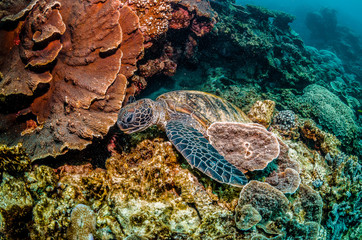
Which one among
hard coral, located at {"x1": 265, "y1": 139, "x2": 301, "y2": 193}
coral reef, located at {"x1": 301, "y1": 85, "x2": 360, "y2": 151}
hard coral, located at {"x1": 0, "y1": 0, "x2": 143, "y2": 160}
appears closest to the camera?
hard coral, located at {"x1": 0, "y1": 0, "x2": 143, "y2": 160}

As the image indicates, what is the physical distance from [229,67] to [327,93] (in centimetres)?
501

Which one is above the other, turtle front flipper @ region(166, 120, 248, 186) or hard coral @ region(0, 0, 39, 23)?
hard coral @ region(0, 0, 39, 23)

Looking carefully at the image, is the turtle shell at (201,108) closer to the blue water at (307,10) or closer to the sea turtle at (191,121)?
the sea turtle at (191,121)

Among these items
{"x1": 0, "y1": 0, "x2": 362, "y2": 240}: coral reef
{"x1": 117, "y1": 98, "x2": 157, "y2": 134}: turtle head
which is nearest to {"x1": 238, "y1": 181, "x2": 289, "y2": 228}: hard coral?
{"x1": 0, "y1": 0, "x2": 362, "y2": 240}: coral reef

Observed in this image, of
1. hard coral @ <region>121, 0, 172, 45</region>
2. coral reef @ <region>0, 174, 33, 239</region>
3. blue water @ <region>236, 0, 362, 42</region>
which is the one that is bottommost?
coral reef @ <region>0, 174, 33, 239</region>

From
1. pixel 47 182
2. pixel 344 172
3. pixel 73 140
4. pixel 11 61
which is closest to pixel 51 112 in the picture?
pixel 73 140

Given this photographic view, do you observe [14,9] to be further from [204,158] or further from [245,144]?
[245,144]

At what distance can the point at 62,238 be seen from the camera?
180cm

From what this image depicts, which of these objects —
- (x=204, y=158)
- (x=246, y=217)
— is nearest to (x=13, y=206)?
(x=204, y=158)

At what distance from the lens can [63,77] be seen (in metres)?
2.63

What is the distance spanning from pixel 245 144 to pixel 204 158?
0.89m

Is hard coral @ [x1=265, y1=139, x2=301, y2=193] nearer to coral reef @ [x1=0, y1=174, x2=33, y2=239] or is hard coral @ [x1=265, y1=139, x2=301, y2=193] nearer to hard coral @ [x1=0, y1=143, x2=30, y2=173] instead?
coral reef @ [x1=0, y1=174, x2=33, y2=239]

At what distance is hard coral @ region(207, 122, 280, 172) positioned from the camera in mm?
2541

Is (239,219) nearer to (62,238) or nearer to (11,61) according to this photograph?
(62,238)
